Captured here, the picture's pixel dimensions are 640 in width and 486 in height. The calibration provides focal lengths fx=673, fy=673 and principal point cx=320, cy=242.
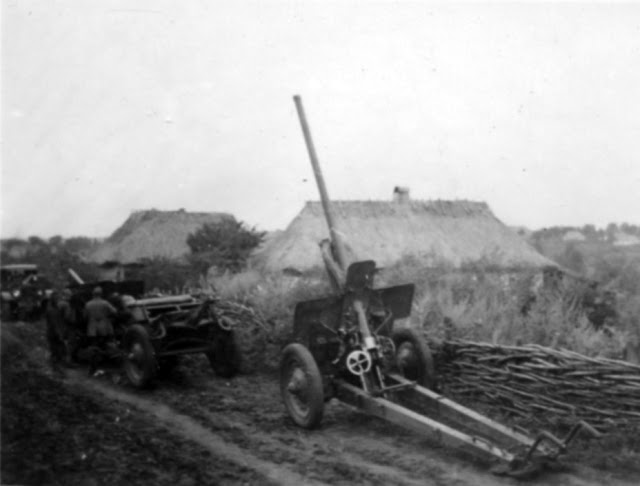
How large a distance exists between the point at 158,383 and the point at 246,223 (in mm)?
11708

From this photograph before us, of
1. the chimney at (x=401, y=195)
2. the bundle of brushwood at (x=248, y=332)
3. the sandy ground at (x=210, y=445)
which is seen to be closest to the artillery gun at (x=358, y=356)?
the sandy ground at (x=210, y=445)

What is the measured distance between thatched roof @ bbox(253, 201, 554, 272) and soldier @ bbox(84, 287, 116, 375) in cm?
706

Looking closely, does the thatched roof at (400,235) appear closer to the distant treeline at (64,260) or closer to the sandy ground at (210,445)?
the distant treeline at (64,260)

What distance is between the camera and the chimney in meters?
21.6

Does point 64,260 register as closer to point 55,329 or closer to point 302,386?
point 55,329

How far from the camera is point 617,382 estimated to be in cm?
514

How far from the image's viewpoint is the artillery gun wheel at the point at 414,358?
6.45m

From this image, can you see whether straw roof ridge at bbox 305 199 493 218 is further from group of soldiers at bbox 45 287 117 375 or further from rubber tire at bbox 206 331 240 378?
rubber tire at bbox 206 331 240 378

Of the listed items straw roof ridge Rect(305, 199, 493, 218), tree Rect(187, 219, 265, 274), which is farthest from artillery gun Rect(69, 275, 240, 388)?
straw roof ridge Rect(305, 199, 493, 218)

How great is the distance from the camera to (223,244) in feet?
61.5

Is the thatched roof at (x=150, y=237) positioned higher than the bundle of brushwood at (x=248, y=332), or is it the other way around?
the thatched roof at (x=150, y=237)

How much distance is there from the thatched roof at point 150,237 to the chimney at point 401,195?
17.6 ft

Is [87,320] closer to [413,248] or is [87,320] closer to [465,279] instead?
[465,279]

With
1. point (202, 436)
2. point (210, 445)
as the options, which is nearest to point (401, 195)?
point (202, 436)
